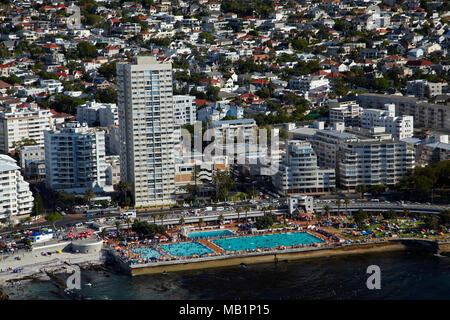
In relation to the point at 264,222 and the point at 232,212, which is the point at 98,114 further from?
the point at 264,222

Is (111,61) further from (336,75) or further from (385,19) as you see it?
(385,19)

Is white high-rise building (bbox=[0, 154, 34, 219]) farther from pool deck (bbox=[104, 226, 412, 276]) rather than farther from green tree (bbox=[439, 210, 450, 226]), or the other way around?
green tree (bbox=[439, 210, 450, 226])

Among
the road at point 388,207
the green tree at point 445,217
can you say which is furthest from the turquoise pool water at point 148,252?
the green tree at point 445,217

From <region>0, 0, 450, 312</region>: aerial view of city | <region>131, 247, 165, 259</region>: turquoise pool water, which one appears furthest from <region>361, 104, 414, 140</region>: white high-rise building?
<region>131, 247, 165, 259</region>: turquoise pool water

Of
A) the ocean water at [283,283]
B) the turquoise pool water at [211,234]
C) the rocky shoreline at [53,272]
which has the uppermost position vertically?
the turquoise pool water at [211,234]

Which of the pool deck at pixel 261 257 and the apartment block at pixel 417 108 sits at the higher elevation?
the apartment block at pixel 417 108

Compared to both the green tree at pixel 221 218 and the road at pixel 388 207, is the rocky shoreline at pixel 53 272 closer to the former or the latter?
the green tree at pixel 221 218
